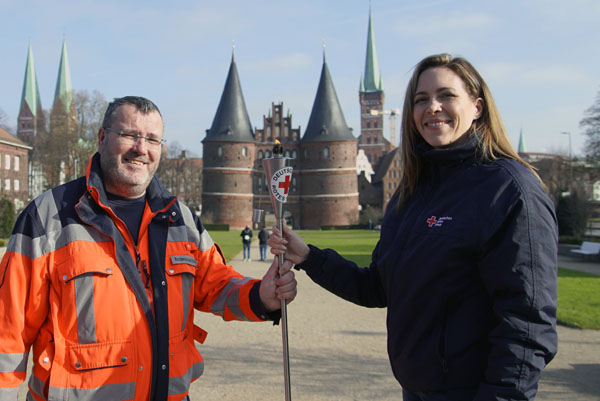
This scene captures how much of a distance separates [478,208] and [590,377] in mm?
4771

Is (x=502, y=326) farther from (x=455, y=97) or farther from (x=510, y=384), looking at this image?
(x=455, y=97)

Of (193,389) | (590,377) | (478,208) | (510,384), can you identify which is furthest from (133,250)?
(590,377)

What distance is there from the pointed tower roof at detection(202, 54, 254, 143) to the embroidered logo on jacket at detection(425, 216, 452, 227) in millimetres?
56943

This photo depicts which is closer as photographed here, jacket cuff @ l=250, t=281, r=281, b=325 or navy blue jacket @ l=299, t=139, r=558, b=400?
navy blue jacket @ l=299, t=139, r=558, b=400

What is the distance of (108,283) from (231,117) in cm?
5750

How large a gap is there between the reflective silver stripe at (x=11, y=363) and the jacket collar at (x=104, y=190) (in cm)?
76

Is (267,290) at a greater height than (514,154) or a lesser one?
lesser

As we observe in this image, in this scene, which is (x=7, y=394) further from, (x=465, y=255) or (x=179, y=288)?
(x=465, y=255)

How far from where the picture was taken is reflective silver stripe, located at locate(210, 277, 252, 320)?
2.89 m

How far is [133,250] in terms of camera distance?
2527 millimetres

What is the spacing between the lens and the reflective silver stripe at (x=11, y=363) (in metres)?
2.26

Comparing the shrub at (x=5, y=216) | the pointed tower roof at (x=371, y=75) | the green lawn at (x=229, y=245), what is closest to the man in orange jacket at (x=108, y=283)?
the green lawn at (x=229, y=245)

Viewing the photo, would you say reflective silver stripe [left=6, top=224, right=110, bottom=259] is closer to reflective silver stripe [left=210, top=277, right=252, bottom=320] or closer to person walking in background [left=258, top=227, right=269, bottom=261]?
reflective silver stripe [left=210, top=277, right=252, bottom=320]

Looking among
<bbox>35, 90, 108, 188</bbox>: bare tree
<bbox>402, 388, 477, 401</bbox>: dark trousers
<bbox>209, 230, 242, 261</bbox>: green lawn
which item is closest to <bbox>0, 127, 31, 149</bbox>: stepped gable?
<bbox>35, 90, 108, 188</bbox>: bare tree
